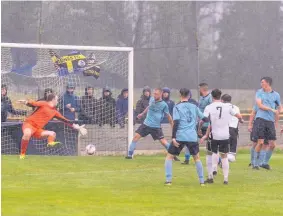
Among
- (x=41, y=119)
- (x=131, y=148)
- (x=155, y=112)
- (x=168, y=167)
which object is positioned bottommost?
(x=131, y=148)

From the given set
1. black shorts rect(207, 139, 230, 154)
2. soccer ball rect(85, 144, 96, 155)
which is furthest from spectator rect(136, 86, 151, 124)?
black shorts rect(207, 139, 230, 154)

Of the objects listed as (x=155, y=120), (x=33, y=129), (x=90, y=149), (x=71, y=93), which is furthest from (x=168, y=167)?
(x=71, y=93)

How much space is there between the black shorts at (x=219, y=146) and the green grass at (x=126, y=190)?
24.1 inches

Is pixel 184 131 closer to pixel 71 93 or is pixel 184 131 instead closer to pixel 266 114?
pixel 266 114

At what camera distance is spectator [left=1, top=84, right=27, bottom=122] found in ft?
74.5

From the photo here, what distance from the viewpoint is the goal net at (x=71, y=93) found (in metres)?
23.1

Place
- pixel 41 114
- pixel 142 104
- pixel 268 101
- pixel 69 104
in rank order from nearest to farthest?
pixel 268 101 → pixel 41 114 → pixel 69 104 → pixel 142 104

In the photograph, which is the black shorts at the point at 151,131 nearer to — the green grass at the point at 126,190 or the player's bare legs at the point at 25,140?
the green grass at the point at 126,190

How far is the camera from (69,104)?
23.5 metres

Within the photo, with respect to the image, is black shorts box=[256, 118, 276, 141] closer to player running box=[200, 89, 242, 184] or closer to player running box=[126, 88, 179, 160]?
player running box=[126, 88, 179, 160]

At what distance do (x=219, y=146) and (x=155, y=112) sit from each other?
507cm

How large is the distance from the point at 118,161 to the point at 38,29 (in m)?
8.19

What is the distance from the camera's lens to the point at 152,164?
19.8 m

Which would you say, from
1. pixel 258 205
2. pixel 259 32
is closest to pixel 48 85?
pixel 259 32
